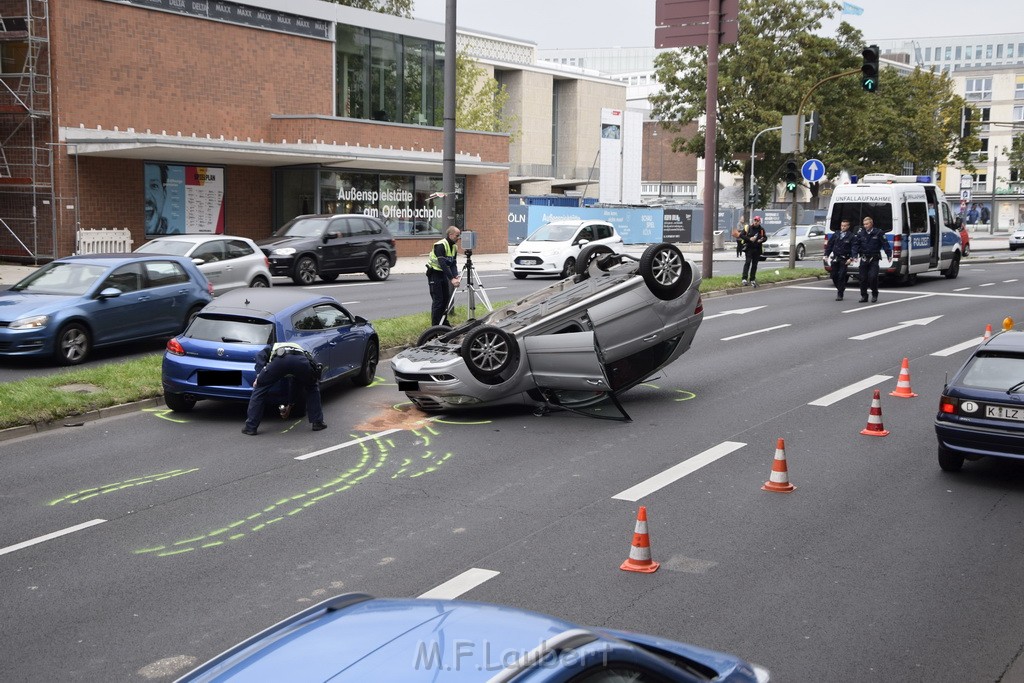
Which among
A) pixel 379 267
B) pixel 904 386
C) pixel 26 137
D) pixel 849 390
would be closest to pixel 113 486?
pixel 849 390

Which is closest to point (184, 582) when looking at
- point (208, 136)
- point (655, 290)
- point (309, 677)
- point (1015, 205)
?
point (309, 677)

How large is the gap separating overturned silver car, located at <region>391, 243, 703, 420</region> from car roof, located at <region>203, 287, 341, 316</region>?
1513 millimetres

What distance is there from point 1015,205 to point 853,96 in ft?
199

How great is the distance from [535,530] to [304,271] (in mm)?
20254

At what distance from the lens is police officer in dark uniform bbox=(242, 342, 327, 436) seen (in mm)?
11539

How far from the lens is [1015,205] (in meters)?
107

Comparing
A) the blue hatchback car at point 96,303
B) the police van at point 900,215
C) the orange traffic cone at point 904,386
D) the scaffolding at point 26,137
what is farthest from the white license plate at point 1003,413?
the scaffolding at point 26,137

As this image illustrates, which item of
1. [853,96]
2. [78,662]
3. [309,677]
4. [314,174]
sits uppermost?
[853,96]

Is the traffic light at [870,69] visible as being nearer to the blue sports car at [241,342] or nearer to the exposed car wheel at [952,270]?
the exposed car wheel at [952,270]

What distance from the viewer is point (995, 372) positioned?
964cm

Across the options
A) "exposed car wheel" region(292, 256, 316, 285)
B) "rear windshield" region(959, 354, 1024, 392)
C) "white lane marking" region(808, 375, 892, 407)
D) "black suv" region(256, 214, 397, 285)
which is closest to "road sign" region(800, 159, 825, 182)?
"black suv" region(256, 214, 397, 285)

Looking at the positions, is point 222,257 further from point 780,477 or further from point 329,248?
point 780,477

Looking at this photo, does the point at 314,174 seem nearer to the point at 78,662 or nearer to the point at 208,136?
the point at 208,136

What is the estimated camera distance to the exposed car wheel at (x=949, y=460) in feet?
32.7
